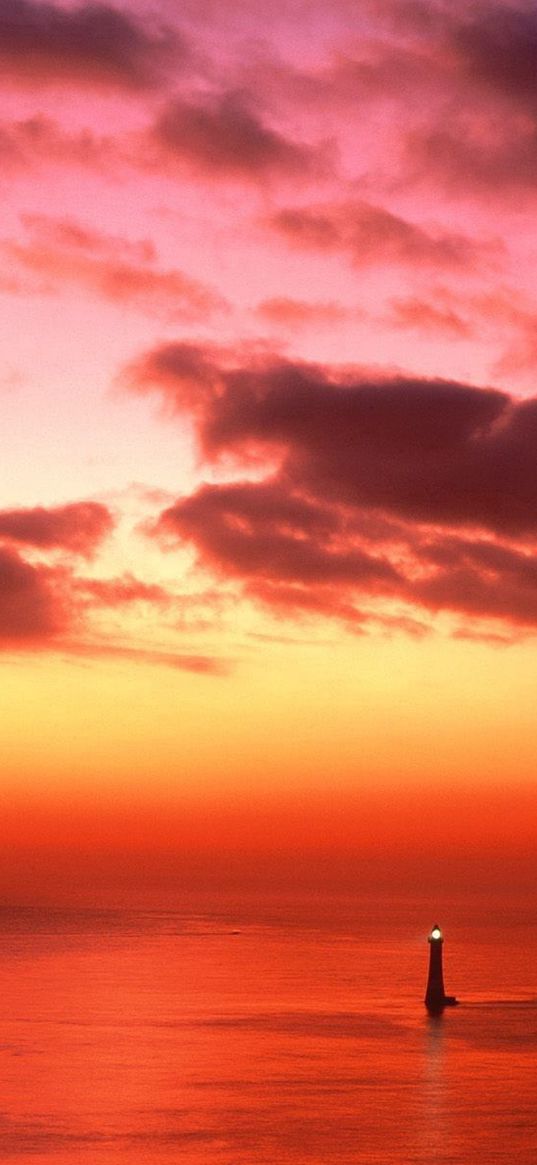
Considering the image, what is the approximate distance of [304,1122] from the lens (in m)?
39.6

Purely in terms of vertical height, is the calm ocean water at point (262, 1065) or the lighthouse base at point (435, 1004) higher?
the lighthouse base at point (435, 1004)

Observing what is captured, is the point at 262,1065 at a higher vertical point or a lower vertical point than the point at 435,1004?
lower

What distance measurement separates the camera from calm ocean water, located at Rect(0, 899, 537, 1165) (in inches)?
1448

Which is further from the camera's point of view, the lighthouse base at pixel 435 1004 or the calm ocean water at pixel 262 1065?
the lighthouse base at pixel 435 1004

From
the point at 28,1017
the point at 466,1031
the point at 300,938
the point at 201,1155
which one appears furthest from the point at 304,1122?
the point at 300,938

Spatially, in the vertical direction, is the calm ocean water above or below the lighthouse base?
below

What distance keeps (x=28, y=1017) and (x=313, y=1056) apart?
16849mm

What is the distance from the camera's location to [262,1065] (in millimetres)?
50312

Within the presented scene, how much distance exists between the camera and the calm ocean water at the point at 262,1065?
36781 mm

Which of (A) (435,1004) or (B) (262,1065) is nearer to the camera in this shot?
(B) (262,1065)

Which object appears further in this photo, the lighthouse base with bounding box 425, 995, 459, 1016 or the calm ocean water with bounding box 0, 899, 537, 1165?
the lighthouse base with bounding box 425, 995, 459, 1016

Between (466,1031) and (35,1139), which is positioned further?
(466,1031)

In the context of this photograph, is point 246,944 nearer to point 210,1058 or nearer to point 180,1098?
point 210,1058

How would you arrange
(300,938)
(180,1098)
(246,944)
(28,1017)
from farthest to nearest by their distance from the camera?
1. (300,938)
2. (246,944)
3. (28,1017)
4. (180,1098)
